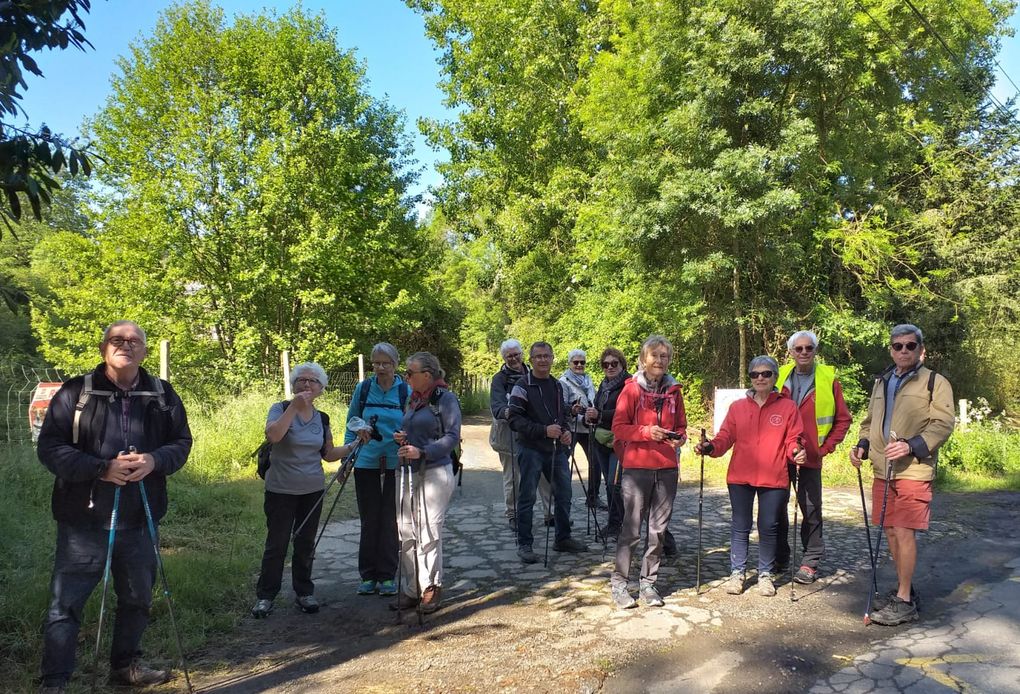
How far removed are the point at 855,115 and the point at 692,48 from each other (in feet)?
12.6

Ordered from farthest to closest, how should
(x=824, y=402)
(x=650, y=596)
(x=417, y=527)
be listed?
1. (x=824, y=402)
2. (x=650, y=596)
3. (x=417, y=527)

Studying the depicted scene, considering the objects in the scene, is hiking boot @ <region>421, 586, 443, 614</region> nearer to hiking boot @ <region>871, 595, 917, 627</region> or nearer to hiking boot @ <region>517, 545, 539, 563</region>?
hiking boot @ <region>517, 545, 539, 563</region>

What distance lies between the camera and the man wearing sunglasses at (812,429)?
17.8ft

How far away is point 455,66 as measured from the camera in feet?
76.9

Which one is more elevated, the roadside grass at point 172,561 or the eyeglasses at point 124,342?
the eyeglasses at point 124,342

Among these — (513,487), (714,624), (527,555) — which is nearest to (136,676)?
(527,555)

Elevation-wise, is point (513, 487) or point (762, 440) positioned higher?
point (762, 440)

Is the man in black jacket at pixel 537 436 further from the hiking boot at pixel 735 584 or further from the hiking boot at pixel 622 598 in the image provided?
the hiking boot at pixel 735 584

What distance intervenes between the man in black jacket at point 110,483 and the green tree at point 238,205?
1609cm

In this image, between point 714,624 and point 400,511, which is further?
point 400,511

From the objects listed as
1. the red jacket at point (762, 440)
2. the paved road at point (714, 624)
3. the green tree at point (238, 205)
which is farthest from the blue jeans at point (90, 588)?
the green tree at point (238, 205)

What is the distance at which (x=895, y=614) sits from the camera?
4.47 m

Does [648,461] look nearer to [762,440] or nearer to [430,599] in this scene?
[762,440]

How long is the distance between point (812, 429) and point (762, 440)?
1.87 feet
